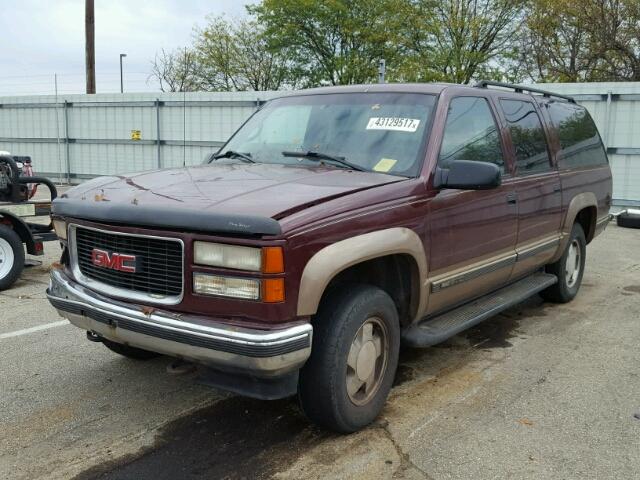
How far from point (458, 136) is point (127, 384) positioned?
272 cm

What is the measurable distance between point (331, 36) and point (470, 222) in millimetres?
33692

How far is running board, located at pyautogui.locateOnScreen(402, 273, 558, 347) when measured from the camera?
380cm

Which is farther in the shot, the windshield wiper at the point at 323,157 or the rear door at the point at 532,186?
the rear door at the point at 532,186

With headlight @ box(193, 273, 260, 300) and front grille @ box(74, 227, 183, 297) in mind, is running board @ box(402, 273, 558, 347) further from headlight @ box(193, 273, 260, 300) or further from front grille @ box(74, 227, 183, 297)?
front grille @ box(74, 227, 183, 297)

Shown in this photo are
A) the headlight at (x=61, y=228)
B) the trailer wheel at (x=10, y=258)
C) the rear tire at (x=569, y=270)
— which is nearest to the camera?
the headlight at (x=61, y=228)

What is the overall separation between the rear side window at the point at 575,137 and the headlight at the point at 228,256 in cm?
375

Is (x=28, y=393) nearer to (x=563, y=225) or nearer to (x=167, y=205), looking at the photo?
(x=167, y=205)

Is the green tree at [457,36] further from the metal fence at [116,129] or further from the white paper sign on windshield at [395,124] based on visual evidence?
the white paper sign on windshield at [395,124]

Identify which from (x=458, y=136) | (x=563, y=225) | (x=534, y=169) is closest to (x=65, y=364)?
(x=458, y=136)

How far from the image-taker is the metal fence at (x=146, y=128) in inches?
521

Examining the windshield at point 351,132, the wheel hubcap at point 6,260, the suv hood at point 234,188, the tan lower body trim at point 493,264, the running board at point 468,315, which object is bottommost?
the wheel hubcap at point 6,260

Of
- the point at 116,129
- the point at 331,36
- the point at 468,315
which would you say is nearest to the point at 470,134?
the point at 468,315

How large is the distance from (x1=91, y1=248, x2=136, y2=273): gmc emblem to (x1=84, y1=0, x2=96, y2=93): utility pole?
69.5 ft

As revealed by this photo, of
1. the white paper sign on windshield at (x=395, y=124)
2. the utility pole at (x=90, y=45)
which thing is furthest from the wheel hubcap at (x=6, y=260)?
the utility pole at (x=90, y=45)
